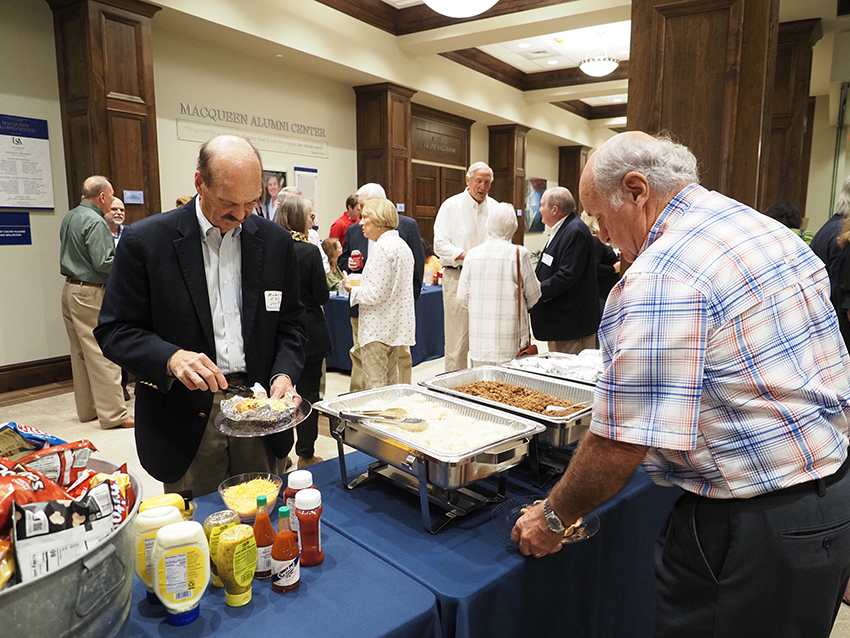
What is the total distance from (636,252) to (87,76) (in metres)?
4.67

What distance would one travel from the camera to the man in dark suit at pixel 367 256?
147 inches

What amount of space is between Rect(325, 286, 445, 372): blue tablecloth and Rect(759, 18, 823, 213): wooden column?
3.15m

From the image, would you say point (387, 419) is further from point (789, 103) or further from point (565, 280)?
point (789, 103)

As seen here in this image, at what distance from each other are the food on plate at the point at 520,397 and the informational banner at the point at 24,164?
14.1 ft

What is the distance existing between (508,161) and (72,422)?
28.0ft

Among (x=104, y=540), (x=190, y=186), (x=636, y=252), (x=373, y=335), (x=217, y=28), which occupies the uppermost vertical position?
(x=217, y=28)

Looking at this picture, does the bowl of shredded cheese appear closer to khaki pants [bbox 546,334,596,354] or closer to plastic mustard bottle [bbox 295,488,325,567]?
plastic mustard bottle [bbox 295,488,325,567]

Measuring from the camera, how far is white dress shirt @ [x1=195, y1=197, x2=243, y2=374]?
1.64m

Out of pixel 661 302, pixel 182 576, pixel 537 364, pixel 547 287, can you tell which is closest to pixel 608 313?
pixel 661 302

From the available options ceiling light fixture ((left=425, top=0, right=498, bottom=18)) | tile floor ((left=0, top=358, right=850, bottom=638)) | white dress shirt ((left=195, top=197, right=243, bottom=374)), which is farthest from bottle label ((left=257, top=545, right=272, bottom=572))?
ceiling light fixture ((left=425, top=0, right=498, bottom=18))

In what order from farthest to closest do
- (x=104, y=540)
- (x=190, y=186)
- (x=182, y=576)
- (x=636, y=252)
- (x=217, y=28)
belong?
(x=190, y=186), (x=217, y=28), (x=636, y=252), (x=182, y=576), (x=104, y=540)

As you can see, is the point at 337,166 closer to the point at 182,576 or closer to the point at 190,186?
the point at 190,186

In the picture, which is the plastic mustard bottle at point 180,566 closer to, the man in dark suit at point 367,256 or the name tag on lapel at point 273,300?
the name tag on lapel at point 273,300

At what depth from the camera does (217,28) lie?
5.43 m
